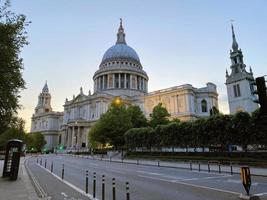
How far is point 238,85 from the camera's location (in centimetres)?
7356

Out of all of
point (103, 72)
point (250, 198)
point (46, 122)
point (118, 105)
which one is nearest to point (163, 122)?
point (118, 105)

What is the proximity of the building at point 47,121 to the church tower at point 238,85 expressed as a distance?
10209 cm

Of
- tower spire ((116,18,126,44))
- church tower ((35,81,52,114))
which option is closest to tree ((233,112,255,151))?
tower spire ((116,18,126,44))

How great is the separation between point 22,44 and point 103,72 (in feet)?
347

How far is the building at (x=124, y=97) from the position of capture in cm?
9575

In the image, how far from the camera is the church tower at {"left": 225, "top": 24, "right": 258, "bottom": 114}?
70.7 meters

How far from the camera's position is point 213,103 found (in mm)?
99250

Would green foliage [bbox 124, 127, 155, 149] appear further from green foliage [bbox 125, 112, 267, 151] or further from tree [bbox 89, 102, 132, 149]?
tree [bbox 89, 102, 132, 149]

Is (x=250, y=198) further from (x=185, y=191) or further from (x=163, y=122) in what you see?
(x=163, y=122)

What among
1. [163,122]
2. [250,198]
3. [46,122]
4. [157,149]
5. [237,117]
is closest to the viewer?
[250,198]

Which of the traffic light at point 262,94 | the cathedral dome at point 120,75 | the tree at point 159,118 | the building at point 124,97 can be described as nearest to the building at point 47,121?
the building at point 124,97

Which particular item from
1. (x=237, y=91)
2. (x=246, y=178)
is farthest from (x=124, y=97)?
(x=246, y=178)

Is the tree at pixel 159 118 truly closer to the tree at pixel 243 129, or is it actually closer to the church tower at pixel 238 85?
the church tower at pixel 238 85

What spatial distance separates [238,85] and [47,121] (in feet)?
377
